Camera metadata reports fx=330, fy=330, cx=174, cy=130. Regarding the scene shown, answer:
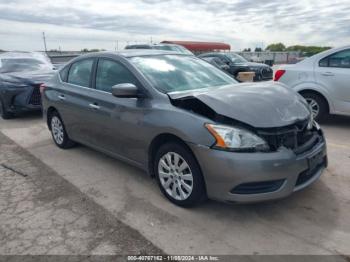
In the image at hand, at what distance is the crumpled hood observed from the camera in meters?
3.03

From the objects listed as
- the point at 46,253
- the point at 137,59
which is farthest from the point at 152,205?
the point at 137,59

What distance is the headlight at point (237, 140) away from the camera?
2.93m

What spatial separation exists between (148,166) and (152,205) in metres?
0.44

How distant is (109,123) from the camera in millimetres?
4137

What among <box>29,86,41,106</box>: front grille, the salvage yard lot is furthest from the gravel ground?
<box>29,86,41,106</box>: front grille

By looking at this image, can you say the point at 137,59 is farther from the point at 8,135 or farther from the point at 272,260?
the point at 8,135

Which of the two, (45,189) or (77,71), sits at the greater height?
(77,71)

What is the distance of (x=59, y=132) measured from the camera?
5559mm

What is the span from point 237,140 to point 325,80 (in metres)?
4.10

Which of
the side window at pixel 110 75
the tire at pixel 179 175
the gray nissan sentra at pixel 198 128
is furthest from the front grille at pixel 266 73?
the tire at pixel 179 175

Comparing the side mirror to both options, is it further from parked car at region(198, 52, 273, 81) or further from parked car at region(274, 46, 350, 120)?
parked car at region(198, 52, 273, 81)

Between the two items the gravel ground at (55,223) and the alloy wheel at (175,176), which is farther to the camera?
the alloy wheel at (175,176)

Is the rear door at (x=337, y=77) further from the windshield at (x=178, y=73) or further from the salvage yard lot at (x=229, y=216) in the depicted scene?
the windshield at (x=178, y=73)

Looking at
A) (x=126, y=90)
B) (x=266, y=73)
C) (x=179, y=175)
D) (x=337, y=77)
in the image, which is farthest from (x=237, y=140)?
(x=266, y=73)
